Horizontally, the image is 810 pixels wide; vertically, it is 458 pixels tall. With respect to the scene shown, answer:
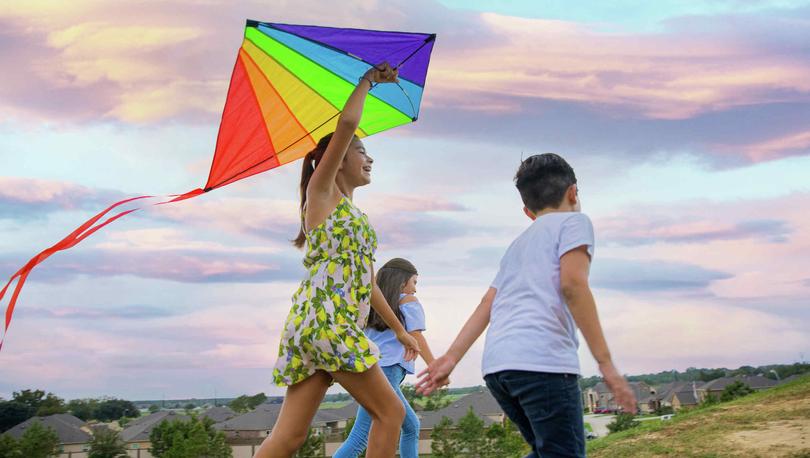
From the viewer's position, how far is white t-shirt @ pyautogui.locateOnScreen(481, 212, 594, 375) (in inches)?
134

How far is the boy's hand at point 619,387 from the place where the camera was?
11.1ft

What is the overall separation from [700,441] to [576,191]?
707 centimetres

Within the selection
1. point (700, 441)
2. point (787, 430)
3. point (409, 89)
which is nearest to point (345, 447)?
point (409, 89)

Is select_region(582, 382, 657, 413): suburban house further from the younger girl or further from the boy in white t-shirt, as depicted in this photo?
the boy in white t-shirt

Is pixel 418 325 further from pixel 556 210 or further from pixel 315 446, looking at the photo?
pixel 315 446

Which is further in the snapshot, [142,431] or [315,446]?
[142,431]


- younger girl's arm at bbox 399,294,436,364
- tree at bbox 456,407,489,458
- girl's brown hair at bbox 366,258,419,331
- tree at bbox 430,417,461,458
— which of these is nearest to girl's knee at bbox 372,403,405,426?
younger girl's arm at bbox 399,294,436,364

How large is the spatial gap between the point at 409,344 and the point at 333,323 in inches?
57.7

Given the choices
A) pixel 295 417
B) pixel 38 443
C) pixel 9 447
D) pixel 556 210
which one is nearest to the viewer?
pixel 556 210

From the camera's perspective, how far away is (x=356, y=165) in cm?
487

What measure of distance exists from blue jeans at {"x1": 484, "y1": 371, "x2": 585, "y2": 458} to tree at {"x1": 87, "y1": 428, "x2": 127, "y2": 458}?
3277 inches

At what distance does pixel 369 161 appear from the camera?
4984mm

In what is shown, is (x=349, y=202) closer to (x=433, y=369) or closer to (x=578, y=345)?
(x=433, y=369)

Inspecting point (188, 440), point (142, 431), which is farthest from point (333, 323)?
point (142, 431)
